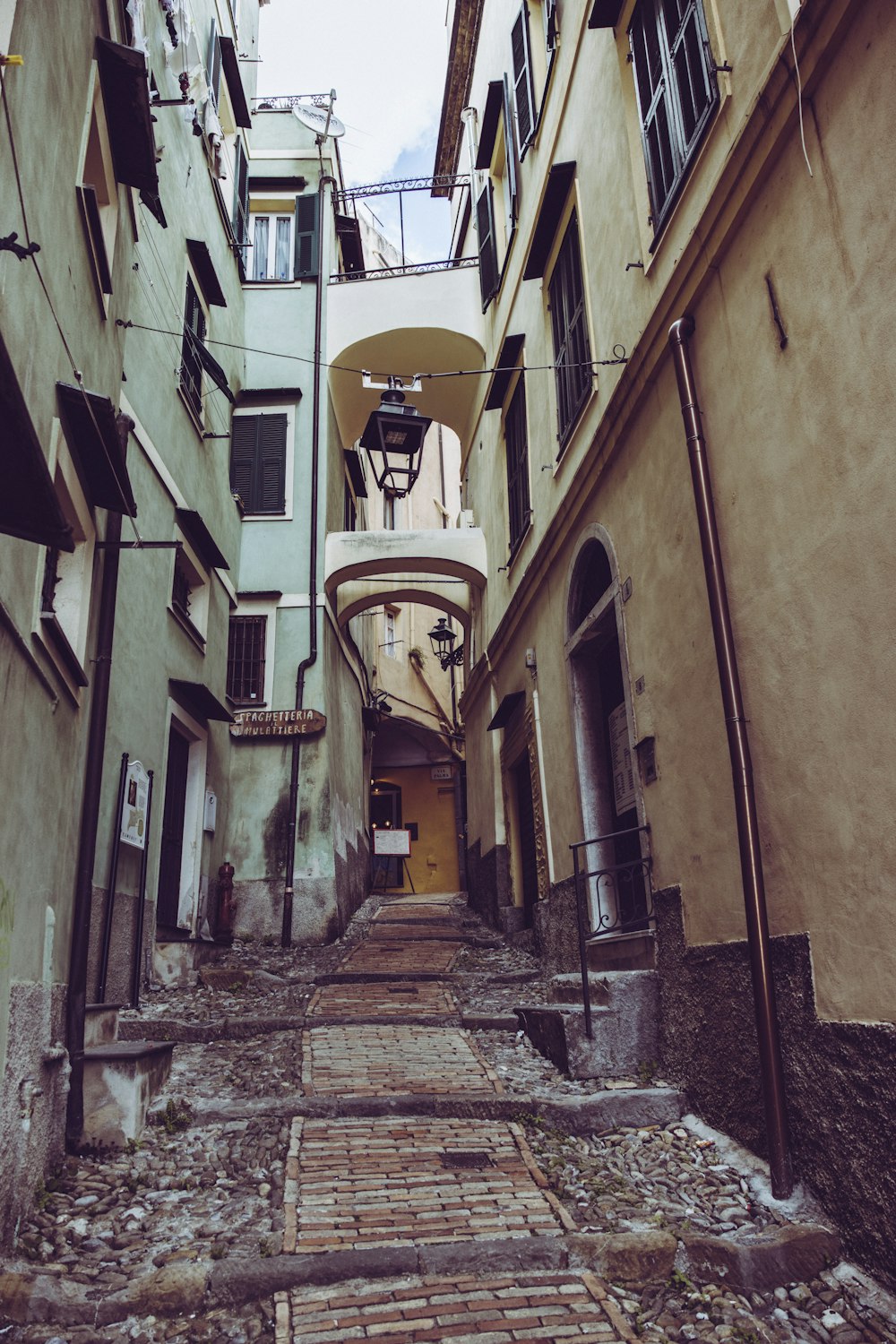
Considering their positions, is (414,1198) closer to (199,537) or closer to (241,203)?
(199,537)

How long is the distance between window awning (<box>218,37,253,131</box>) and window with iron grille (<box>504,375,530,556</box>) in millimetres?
6177

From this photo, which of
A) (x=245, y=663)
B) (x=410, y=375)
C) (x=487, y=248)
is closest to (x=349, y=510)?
(x=410, y=375)

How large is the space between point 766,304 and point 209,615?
768 centimetres

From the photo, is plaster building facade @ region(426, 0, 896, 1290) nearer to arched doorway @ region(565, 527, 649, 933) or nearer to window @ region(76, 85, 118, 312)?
arched doorway @ region(565, 527, 649, 933)

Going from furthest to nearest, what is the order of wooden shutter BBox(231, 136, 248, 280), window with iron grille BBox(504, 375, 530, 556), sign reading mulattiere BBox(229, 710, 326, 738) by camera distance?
wooden shutter BBox(231, 136, 248, 280), sign reading mulattiere BBox(229, 710, 326, 738), window with iron grille BBox(504, 375, 530, 556)

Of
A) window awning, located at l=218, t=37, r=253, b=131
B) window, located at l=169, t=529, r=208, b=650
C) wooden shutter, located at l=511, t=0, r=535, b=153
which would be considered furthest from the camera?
window awning, located at l=218, t=37, r=253, b=131

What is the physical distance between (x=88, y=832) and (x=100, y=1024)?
3.83 feet

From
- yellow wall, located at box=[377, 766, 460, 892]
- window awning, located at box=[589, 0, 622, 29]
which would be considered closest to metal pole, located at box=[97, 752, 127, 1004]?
window awning, located at box=[589, 0, 622, 29]

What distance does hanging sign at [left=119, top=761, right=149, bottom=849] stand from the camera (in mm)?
7613

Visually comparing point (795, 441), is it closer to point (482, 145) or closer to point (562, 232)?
point (562, 232)

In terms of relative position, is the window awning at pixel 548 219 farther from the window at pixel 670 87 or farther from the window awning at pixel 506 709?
the window awning at pixel 506 709

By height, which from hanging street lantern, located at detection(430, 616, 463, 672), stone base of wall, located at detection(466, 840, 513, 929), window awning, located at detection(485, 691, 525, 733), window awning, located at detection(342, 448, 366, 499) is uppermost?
window awning, located at detection(342, 448, 366, 499)

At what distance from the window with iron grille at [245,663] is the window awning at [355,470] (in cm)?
448

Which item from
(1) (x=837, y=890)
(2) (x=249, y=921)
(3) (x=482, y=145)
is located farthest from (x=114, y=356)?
(3) (x=482, y=145)
